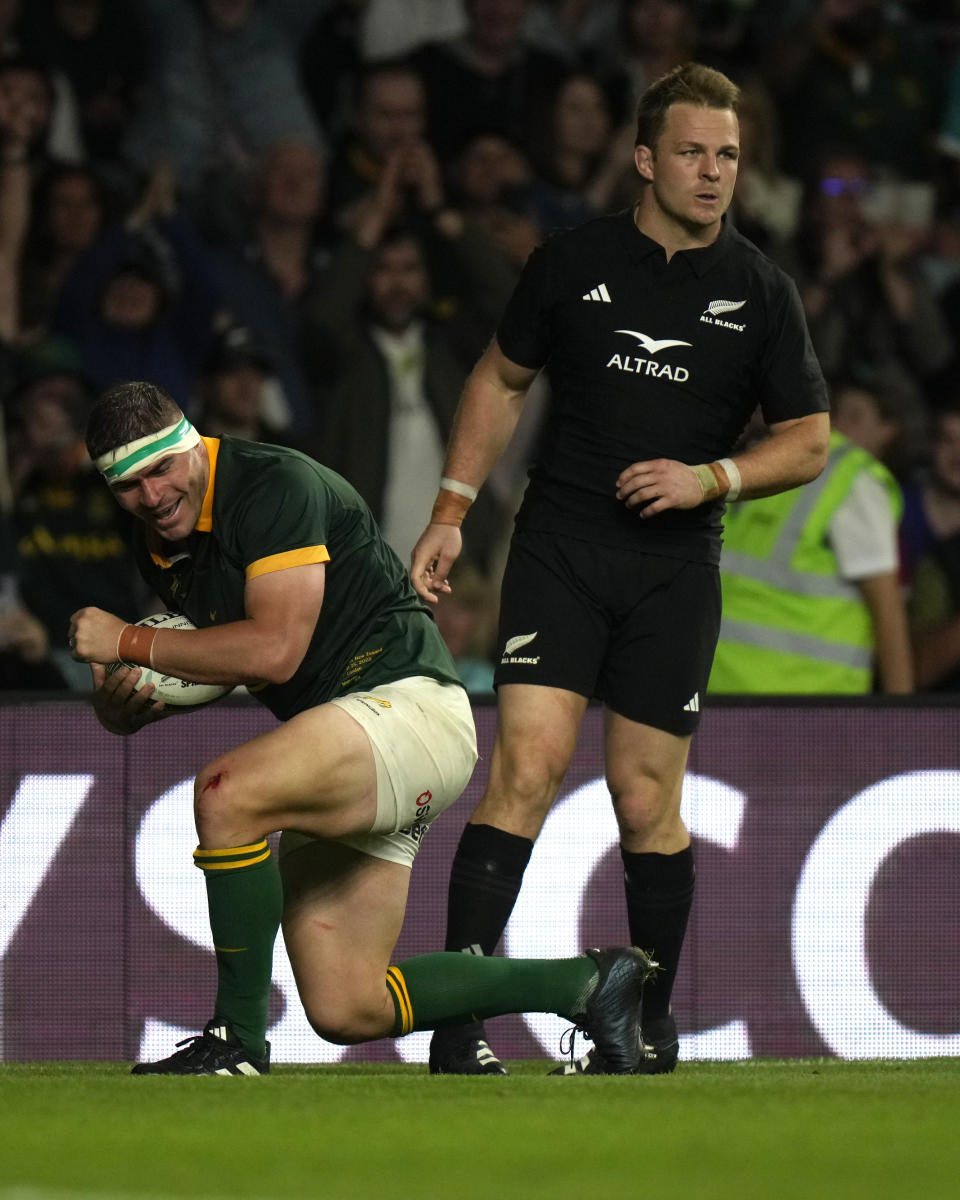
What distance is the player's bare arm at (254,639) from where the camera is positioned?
14.5 ft

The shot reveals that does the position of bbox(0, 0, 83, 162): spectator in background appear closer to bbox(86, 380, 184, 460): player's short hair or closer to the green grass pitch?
bbox(86, 380, 184, 460): player's short hair

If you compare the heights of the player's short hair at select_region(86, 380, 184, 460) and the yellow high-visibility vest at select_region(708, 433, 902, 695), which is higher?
the player's short hair at select_region(86, 380, 184, 460)

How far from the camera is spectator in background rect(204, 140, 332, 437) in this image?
8109 mm

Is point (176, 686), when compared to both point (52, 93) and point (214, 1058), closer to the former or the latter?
point (214, 1058)

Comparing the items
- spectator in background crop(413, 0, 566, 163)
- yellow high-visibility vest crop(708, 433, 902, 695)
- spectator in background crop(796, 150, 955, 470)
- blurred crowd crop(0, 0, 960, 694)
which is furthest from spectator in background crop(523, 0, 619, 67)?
yellow high-visibility vest crop(708, 433, 902, 695)

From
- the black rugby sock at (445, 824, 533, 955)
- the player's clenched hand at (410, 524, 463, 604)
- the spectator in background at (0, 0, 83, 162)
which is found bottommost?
the black rugby sock at (445, 824, 533, 955)

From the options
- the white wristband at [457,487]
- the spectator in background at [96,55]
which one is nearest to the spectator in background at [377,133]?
the spectator in background at [96,55]

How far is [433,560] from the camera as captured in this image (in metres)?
5.00

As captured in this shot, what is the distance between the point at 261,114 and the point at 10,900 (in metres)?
3.62

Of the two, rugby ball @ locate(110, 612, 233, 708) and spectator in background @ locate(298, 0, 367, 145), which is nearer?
rugby ball @ locate(110, 612, 233, 708)

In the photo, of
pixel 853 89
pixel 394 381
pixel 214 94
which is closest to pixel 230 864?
pixel 394 381

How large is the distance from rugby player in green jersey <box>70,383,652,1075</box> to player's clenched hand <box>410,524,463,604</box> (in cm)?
6

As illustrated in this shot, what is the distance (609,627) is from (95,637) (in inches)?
48.0

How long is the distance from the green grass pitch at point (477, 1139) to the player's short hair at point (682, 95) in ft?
7.22
